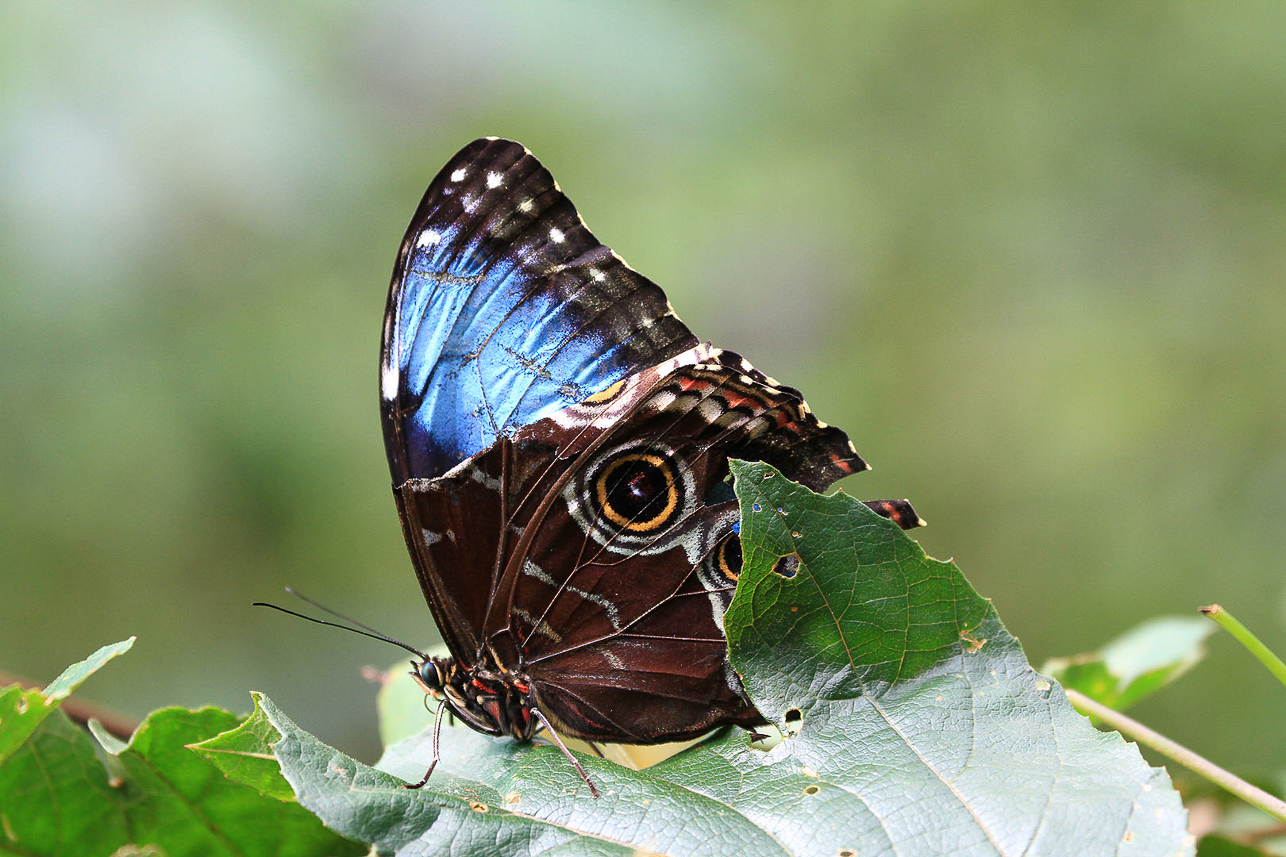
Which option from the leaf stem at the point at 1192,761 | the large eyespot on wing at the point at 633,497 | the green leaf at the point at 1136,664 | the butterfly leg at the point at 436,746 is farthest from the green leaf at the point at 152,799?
the green leaf at the point at 1136,664

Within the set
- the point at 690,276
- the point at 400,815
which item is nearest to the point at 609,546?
the point at 400,815

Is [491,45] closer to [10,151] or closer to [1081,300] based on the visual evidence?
[10,151]

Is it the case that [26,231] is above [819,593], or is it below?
above

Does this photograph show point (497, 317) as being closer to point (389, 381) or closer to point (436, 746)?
point (389, 381)

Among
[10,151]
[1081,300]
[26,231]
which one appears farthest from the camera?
[1081,300]

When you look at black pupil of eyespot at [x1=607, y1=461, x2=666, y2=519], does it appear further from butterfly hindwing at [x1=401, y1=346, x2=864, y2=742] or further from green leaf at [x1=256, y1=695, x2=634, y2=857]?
green leaf at [x1=256, y1=695, x2=634, y2=857]

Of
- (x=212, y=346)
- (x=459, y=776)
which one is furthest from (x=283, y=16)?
(x=459, y=776)
